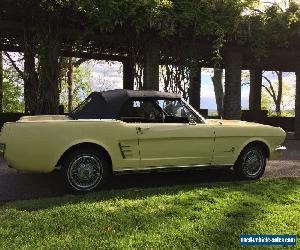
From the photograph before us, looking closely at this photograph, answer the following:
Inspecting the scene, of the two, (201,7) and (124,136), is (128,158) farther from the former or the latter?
(201,7)

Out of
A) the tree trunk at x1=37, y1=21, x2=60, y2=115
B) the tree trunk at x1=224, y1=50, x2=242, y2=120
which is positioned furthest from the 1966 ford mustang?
the tree trunk at x1=224, y1=50, x2=242, y2=120

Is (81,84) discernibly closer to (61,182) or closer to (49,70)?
(49,70)

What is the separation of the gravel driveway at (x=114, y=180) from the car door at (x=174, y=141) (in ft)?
1.78

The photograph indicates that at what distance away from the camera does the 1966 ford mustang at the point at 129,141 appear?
5746 mm

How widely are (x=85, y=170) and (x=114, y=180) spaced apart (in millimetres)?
1131

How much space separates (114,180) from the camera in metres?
7.09

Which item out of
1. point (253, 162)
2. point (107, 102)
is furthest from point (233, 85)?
point (107, 102)

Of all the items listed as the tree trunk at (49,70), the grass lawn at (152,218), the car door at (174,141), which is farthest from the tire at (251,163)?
the tree trunk at (49,70)

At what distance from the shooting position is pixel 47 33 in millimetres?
10859

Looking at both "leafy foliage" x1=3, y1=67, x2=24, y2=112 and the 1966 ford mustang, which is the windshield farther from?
"leafy foliage" x1=3, y1=67, x2=24, y2=112

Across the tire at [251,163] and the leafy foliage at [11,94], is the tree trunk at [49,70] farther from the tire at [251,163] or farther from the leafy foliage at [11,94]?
the leafy foliage at [11,94]

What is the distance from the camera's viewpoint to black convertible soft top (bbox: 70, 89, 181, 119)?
6.43 meters

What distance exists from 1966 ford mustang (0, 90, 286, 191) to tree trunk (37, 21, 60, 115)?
4.40 metres

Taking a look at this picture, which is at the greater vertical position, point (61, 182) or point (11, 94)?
point (11, 94)
